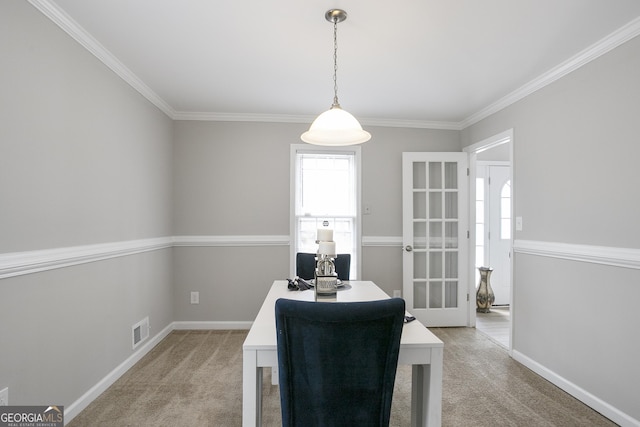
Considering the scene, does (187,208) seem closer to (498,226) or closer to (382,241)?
(382,241)

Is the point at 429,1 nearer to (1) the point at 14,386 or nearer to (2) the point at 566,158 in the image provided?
(2) the point at 566,158

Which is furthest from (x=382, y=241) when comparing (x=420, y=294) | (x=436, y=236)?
(x=420, y=294)

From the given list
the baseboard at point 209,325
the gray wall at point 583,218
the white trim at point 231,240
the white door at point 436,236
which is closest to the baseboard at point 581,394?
the gray wall at point 583,218

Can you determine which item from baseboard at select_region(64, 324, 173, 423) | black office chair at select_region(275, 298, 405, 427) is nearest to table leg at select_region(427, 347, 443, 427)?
black office chair at select_region(275, 298, 405, 427)

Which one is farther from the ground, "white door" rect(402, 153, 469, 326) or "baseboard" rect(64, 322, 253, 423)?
"white door" rect(402, 153, 469, 326)

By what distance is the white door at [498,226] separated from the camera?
499 centimetres

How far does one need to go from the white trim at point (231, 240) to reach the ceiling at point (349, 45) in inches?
58.8

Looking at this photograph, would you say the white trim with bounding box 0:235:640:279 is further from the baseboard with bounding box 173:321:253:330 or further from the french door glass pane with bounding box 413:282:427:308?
the french door glass pane with bounding box 413:282:427:308

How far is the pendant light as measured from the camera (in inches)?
76.2

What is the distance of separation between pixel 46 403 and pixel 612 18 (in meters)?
3.97

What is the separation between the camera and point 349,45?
2.36 meters

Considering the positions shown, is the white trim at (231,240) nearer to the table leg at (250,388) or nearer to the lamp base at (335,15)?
the lamp base at (335,15)

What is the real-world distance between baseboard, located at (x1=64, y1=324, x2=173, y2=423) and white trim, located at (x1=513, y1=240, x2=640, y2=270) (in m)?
3.57

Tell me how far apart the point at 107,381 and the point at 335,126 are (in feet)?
8.14
